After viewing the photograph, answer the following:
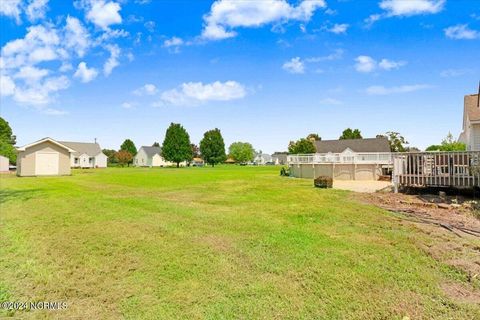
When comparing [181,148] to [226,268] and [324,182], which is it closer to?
[324,182]

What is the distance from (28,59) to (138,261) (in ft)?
63.1

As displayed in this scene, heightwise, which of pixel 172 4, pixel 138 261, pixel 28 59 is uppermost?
pixel 172 4

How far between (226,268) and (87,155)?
209 ft

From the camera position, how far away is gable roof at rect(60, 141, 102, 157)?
195 feet

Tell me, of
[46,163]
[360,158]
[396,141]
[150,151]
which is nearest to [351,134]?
[396,141]

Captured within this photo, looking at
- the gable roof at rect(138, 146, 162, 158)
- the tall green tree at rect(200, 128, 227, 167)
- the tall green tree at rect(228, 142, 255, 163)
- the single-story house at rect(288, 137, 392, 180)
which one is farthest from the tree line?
the single-story house at rect(288, 137, 392, 180)

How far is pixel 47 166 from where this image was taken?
97.5 ft

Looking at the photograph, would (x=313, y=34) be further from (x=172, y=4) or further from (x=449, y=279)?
(x=449, y=279)

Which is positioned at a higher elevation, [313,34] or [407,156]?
[313,34]

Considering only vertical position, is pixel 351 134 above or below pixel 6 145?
above

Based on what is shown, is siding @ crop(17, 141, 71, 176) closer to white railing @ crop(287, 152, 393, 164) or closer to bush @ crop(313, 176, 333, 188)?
white railing @ crop(287, 152, 393, 164)

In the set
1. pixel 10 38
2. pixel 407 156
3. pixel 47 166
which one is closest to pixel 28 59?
pixel 10 38

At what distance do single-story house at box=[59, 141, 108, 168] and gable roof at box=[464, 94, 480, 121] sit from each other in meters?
61.8

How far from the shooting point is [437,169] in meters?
13.4
